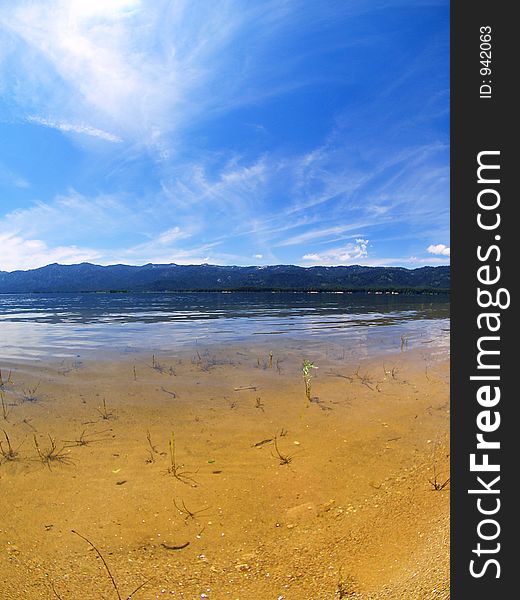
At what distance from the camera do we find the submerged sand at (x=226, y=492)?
3033 millimetres

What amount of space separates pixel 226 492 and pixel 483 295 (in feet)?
13.3

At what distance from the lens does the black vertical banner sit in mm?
2137

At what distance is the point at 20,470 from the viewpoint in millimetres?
5160

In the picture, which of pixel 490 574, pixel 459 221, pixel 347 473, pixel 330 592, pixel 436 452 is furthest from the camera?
pixel 436 452

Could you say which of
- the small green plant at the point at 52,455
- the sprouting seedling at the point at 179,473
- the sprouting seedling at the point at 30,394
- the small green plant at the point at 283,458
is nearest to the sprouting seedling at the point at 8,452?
the small green plant at the point at 52,455

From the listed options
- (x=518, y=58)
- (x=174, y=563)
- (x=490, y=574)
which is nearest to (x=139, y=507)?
(x=174, y=563)

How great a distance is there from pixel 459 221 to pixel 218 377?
9.26 m

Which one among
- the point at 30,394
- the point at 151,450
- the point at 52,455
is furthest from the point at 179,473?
the point at 30,394

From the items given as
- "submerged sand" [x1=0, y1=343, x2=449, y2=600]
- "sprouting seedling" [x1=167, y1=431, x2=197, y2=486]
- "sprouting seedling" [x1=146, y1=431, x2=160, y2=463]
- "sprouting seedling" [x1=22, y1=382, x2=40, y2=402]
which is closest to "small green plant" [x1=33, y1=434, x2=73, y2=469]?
"submerged sand" [x1=0, y1=343, x2=449, y2=600]

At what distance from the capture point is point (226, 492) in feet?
15.1

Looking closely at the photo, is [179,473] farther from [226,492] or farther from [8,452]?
[8,452]

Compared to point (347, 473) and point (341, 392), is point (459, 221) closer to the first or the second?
point (347, 473)

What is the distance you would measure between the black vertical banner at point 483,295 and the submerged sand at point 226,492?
0.79 metres

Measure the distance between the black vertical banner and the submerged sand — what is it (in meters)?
0.79
